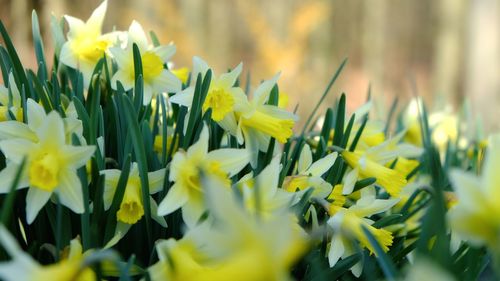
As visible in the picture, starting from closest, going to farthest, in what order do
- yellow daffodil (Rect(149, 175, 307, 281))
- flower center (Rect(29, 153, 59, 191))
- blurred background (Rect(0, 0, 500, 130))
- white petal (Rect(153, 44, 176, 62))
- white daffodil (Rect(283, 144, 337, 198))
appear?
yellow daffodil (Rect(149, 175, 307, 281))
flower center (Rect(29, 153, 59, 191))
white daffodil (Rect(283, 144, 337, 198))
white petal (Rect(153, 44, 176, 62))
blurred background (Rect(0, 0, 500, 130))

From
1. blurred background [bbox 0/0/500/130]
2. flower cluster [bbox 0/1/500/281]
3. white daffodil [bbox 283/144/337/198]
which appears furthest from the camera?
blurred background [bbox 0/0/500/130]

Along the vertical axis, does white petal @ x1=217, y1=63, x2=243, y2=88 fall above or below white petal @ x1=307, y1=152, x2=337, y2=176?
above

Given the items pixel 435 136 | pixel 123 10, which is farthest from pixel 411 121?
Result: pixel 123 10

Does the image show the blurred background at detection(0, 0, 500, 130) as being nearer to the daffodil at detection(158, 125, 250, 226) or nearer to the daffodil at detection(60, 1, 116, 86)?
the daffodil at detection(60, 1, 116, 86)

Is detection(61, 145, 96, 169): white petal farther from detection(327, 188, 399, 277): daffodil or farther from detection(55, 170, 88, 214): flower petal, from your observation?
detection(327, 188, 399, 277): daffodil

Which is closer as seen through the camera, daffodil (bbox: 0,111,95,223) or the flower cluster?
the flower cluster

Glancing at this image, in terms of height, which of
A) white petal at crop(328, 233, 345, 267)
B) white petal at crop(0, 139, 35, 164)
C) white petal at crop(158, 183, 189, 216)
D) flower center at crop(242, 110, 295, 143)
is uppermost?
flower center at crop(242, 110, 295, 143)

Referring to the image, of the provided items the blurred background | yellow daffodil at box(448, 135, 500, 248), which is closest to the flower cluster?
yellow daffodil at box(448, 135, 500, 248)
